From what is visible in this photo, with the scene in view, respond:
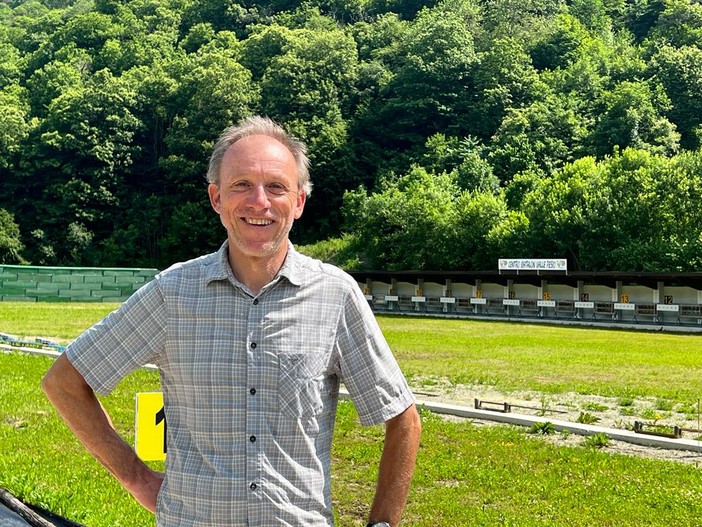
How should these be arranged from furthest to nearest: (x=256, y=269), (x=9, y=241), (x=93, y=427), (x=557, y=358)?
(x=9, y=241)
(x=557, y=358)
(x=93, y=427)
(x=256, y=269)

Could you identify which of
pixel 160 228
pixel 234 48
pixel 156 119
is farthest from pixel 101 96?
pixel 234 48

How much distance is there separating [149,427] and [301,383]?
3273 mm

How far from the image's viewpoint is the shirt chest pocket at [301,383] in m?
2.28

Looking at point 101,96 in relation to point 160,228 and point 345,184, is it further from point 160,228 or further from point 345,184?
point 345,184

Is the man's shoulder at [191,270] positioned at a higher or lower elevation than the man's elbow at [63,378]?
higher

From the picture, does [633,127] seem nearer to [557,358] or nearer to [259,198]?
[557,358]

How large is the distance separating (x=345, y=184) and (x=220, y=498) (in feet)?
228

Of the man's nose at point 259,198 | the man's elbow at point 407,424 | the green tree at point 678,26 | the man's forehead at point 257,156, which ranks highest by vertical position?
the green tree at point 678,26

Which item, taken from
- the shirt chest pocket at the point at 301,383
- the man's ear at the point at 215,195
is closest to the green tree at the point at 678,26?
the man's ear at the point at 215,195

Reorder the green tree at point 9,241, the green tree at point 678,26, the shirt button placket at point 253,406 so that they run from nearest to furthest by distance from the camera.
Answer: the shirt button placket at point 253,406, the green tree at point 9,241, the green tree at point 678,26

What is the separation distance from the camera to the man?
227 cm

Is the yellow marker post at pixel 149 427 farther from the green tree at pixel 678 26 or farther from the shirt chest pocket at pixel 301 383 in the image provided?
the green tree at pixel 678 26

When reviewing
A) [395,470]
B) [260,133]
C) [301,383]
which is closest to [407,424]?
[395,470]

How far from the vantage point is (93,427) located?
2.48 metres
